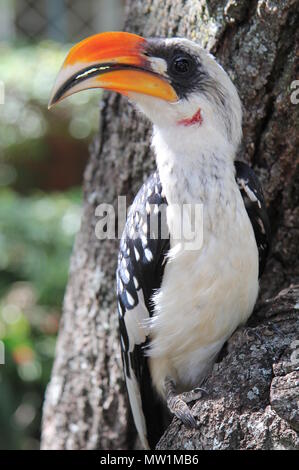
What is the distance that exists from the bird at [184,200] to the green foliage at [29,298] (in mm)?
1838

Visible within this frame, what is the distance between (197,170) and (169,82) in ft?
0.90

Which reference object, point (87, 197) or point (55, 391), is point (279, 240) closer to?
point (87, 197)

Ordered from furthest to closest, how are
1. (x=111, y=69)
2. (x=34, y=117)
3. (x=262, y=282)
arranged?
(x=34, y=117) → (x=262, y=282) → (x=111, y=69)

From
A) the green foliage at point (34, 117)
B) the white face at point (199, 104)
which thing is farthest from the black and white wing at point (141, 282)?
the green foliage at point (34, 117)

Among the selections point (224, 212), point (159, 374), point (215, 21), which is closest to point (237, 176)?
point (224, 212)

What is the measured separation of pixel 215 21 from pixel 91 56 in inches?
21.9

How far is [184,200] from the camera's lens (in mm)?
2057

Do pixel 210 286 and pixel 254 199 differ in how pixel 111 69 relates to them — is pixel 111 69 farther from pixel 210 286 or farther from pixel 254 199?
pixel 210 286

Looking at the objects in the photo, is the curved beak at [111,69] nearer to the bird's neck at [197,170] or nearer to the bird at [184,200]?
the bird at [184,200]

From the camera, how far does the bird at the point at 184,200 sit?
6.68 feet

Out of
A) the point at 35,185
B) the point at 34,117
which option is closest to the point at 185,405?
the point at 34,117

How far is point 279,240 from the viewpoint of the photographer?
2.50m

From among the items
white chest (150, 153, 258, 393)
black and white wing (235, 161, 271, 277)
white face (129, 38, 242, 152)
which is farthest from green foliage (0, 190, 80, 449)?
white face (129, 38, 242, 152)

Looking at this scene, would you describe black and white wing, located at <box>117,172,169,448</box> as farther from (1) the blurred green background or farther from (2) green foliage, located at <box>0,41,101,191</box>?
(2) green foliage, located at <box>0,41,101,191</box>
